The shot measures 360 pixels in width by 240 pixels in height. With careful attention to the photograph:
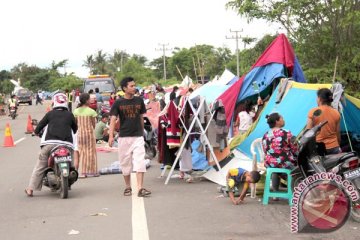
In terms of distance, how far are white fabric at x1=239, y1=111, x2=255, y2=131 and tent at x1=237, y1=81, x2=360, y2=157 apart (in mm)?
1954

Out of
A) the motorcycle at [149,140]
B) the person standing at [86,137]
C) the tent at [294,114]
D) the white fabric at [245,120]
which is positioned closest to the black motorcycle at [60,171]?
the person standing at [86,137]

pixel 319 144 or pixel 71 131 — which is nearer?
pixel 319 144

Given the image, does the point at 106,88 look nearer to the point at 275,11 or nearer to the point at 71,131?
the point at 275,11

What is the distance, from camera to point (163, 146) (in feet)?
32.1

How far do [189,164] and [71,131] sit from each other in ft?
7.33

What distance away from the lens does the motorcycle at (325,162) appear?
247 inches

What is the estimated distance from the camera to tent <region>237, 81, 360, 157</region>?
921cm

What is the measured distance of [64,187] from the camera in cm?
836

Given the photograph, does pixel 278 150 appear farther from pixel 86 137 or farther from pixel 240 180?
pixel 86 137

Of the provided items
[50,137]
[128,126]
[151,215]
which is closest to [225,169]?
[128,126]

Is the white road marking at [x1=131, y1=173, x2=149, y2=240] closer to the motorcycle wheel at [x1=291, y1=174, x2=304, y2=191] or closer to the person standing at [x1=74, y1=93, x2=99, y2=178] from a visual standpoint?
the motorcycle wheel at [x1=291, y1=174, x2=304, y2=191]

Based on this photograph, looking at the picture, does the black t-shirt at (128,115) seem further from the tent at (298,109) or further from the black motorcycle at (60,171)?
the tent at (298,109)

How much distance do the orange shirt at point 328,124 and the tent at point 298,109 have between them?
122cm

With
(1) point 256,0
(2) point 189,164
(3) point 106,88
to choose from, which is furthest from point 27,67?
(2) point 189,164
